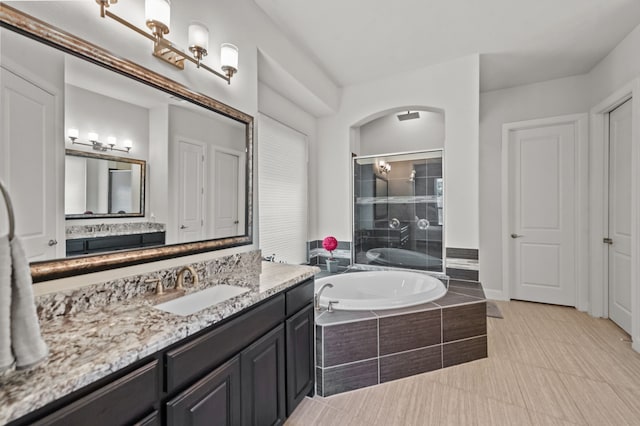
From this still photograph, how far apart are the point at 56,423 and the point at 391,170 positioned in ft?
10.8

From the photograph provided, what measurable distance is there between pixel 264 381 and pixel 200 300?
0.50 metres

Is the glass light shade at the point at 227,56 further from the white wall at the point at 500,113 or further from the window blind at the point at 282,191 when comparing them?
the white wall at the point at 500,113

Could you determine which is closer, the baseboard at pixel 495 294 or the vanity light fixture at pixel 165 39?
the vanity light fixture at pixel 165 39

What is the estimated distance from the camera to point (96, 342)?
84 cm

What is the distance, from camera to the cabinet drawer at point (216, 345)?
3.09ft

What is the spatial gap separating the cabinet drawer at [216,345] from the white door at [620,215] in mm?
3288

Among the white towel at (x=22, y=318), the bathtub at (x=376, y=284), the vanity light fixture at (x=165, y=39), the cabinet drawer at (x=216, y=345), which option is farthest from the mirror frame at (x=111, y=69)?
the bathtub at (x=376, y=284)

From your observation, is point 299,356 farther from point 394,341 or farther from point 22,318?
point 22,318

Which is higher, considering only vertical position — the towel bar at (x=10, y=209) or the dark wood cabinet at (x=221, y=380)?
the towel bar at (x=10, y=209)

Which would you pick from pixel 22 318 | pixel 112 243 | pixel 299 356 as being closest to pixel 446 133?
pixel 299 356

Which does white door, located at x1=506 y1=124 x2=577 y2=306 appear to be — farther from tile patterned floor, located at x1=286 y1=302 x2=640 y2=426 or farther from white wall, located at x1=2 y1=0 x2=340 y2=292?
white wall, located at x1=2 y1=0 x2=340 y2=292

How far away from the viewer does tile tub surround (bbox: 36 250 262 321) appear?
1.04 m

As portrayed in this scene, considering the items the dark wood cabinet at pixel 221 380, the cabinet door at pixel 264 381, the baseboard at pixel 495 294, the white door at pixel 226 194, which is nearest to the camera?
the dark wood cabinet at pixel 221 380

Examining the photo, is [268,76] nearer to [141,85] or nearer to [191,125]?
[191,125]
